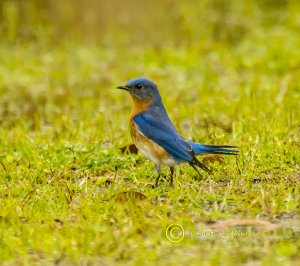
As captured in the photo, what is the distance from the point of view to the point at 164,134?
17.2ft

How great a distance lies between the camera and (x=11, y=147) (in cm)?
651

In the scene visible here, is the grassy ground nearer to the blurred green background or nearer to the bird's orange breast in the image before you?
the bird's orange breast

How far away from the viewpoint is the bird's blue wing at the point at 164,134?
510 centimetres

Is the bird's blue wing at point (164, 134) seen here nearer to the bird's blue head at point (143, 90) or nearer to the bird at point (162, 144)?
the bird at point (162, 144)

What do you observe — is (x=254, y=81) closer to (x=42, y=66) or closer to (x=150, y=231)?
(x=42, y=66)

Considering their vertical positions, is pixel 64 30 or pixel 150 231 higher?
pixel 64 30

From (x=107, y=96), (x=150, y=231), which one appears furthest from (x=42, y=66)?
(x=150, y=231)

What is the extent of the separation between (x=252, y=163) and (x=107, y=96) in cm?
377

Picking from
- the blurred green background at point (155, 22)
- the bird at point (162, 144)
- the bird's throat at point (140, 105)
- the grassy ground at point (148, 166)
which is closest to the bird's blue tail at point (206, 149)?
the bird at point (162, 144)

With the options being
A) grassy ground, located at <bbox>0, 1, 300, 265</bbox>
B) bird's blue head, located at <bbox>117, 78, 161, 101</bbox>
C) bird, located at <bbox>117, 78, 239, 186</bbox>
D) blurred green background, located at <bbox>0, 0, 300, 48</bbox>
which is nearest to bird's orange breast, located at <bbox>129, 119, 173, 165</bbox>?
bird, located at <bbox>117, 78, 239, 186</bbox>

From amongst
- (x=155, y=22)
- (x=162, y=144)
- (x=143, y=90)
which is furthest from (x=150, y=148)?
(x=155, y=22)

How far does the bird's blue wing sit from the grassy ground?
0.74 ft

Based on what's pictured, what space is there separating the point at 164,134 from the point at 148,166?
598 millimetres

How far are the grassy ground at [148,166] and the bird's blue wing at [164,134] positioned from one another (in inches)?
8.9
